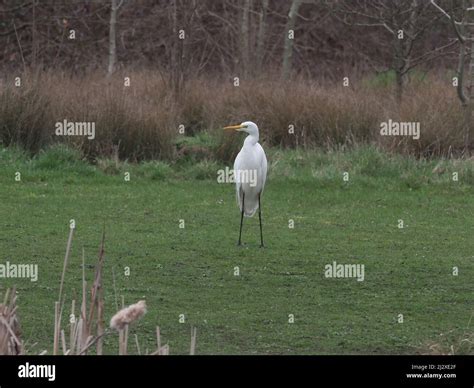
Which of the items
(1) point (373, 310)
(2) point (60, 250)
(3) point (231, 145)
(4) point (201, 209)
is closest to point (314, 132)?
(3) point (231, 145)

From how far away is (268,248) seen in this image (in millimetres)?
11484

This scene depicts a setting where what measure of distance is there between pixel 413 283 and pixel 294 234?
2.54m

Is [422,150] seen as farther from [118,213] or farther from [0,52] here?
[0,52]

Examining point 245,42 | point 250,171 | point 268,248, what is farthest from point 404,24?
point 268,248

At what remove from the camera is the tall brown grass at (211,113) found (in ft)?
53.6

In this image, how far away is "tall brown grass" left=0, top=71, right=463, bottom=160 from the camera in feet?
53.6

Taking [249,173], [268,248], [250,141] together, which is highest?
[250,141]

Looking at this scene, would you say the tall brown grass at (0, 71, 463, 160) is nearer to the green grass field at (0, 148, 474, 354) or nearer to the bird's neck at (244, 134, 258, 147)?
the green grass field at (0, 148, 474, 354)

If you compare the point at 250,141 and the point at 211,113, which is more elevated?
the point at 211,113

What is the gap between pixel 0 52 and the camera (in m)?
30.4

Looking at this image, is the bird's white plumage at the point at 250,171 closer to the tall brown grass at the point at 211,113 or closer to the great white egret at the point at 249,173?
the great white egret at the point at 249,173

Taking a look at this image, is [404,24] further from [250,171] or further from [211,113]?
[250,171]

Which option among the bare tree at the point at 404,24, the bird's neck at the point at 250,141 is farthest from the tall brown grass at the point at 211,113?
the bird's neck at the point at 250,141

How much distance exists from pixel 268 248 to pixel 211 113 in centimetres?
697
